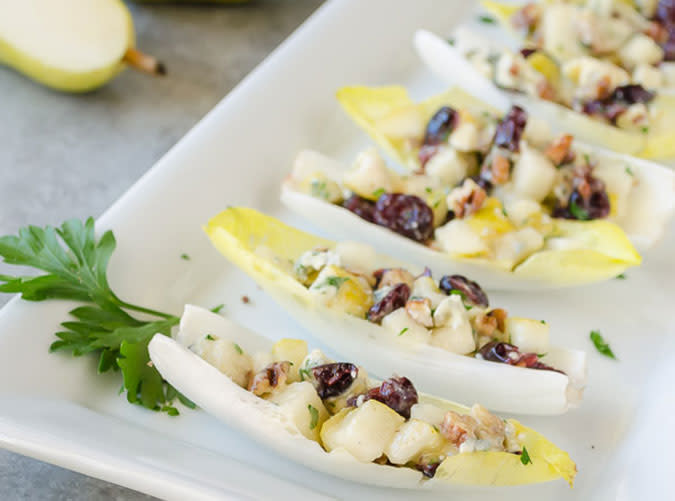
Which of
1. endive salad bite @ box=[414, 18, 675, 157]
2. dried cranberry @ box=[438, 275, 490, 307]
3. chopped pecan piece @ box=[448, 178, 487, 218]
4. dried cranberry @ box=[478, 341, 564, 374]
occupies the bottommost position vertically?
dried cranberry @ box=[478, 341, 564, 374]

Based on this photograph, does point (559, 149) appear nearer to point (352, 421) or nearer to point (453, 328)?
point (453, 328)

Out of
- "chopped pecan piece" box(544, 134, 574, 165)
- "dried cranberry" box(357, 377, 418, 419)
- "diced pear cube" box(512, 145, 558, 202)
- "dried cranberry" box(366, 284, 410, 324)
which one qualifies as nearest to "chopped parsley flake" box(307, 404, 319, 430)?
"dried cranberry" box(357, 377, 418, 419)

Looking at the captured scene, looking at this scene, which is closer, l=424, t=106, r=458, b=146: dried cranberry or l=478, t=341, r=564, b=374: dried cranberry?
l=478, t=341, r=564, b=374: dried cranberry

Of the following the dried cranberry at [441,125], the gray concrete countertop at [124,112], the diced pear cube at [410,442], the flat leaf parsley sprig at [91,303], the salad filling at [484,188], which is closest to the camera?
the diced pear cube at [410,442]

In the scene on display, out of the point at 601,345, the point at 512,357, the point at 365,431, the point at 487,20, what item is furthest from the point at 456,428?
the point at 487,20

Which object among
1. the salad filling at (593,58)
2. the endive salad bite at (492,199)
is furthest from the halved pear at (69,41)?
the salad filling at (593,58)

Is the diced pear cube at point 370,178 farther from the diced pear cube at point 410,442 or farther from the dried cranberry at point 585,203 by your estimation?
the diced pear cube at point 410,442

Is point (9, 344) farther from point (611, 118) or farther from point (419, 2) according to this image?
point (419, 2)

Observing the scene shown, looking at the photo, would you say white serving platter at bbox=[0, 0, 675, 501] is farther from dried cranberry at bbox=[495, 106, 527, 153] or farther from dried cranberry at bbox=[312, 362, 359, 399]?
dried cranberry at bbox=[495, 106, 527, 153]
